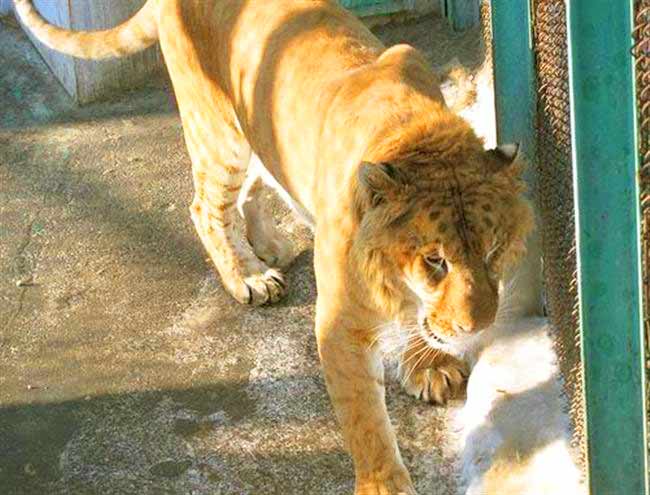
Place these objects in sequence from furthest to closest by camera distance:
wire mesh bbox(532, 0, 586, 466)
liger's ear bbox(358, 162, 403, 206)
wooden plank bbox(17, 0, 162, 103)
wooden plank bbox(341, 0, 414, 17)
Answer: wooden plank bbox(341, 0, 414, 17) → wooden plank bbox(17, 0, 162, 103) → wire mesh bbox(532, 0, 586, 466) → liger's ear bbox(358, 162, 403, 206)

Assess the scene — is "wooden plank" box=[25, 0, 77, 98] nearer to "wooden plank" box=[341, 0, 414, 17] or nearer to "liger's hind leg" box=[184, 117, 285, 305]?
"wooden plank" box=[341, 0, 414, 17]

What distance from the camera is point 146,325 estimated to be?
510 centimetres

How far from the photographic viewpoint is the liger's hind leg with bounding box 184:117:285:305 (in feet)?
16.6

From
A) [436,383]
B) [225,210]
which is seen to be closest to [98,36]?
[225,210]

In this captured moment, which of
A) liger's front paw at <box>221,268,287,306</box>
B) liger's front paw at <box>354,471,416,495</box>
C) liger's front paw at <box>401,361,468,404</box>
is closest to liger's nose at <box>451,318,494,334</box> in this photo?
liger's front paw at <box>354,471,416,495</box>

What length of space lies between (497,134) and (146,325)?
4.86 ft

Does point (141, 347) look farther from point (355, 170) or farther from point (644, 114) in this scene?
point (644, 114)

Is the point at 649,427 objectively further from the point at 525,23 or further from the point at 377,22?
the point at 377,22

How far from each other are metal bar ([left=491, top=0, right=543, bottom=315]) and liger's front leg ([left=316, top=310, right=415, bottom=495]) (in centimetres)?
83

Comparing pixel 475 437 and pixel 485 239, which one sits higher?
pixel 485 239

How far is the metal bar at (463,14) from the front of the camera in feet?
22.5

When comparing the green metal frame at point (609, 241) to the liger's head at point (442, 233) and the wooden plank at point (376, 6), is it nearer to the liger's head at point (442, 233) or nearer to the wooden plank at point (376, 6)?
the liger's head at point (442, 233)

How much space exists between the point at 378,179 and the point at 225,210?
1807 mm

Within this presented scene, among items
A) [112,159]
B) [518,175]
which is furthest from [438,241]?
[112,159]
